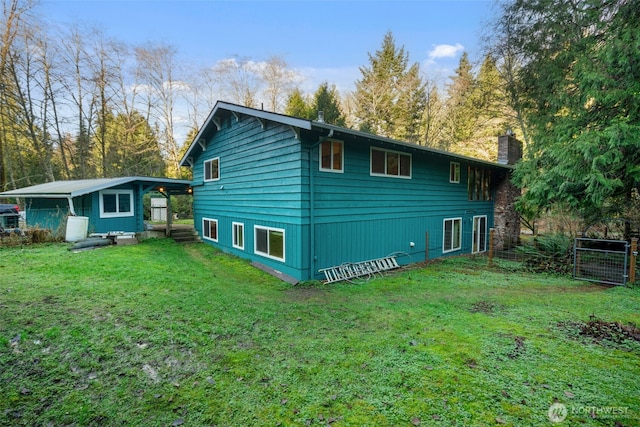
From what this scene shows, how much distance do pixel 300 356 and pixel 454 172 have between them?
10998 mm

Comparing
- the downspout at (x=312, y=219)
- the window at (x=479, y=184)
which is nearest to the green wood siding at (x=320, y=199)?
the downspout at (x=312, y=219)

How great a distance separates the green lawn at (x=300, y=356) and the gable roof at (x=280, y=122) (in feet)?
12.8

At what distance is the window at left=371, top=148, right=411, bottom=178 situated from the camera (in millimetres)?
9148

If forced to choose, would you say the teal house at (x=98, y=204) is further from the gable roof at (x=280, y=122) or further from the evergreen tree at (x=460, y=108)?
the evergreen tree at (x=460, y=108)

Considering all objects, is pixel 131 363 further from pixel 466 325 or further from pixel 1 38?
pixel 1 38

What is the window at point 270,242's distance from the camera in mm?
8383

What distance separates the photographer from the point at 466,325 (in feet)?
15.5

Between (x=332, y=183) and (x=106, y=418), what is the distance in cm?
647

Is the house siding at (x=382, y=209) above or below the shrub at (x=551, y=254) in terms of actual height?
above

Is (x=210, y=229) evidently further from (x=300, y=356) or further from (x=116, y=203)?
(x=300, y=356)

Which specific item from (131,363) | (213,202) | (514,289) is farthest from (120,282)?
(514,289)

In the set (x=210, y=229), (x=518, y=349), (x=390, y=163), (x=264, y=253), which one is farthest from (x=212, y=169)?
(x=518, y=349)

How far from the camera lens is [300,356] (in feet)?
12.2

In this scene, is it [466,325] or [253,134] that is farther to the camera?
[253,134]
